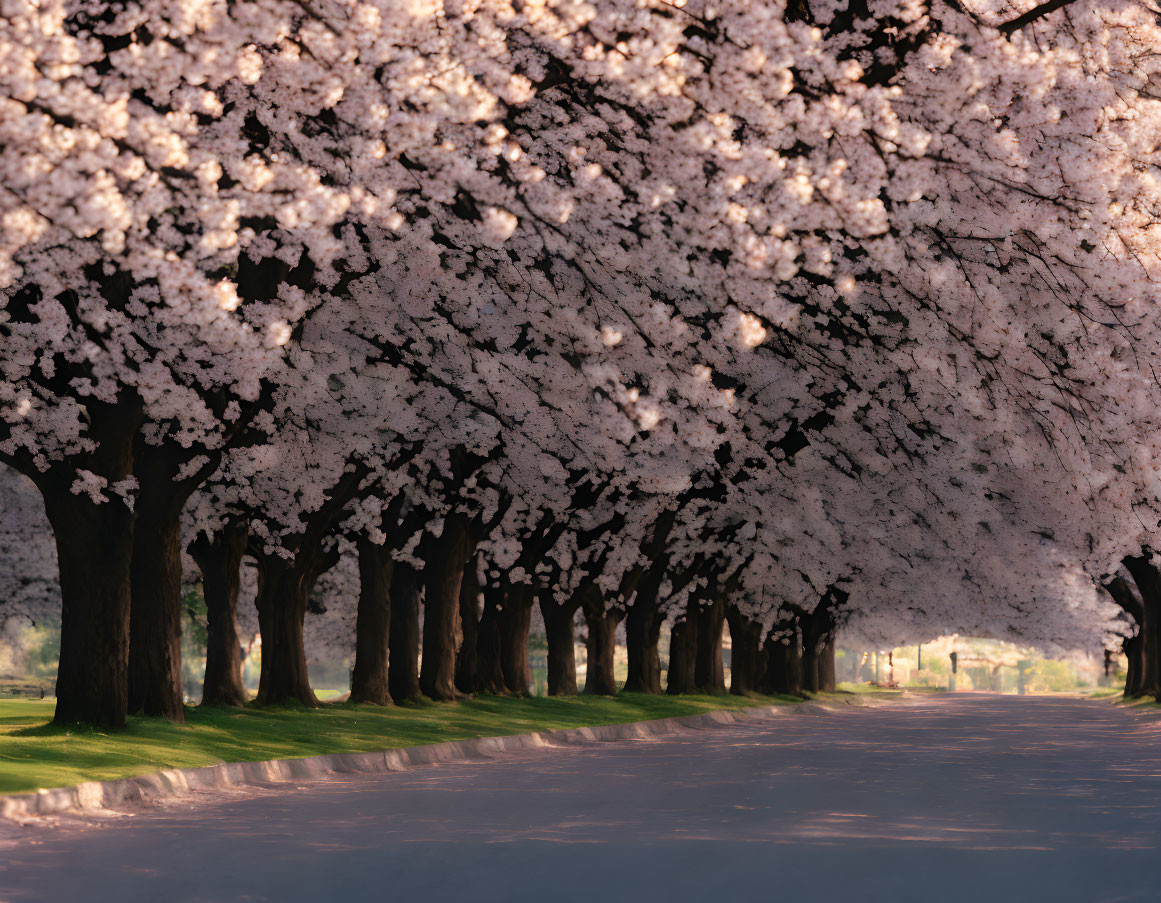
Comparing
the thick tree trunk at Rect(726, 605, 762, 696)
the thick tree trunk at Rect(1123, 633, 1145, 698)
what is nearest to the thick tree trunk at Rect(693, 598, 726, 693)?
the thick tree trunk at Rect(726, 605, 762, 696)

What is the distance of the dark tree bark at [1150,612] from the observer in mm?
49094

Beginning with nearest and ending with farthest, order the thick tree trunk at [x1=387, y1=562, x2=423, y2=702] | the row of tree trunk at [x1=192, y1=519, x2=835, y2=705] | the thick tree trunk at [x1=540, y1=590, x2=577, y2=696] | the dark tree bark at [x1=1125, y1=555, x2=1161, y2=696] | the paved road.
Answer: the paved road < the row of tree trunk at [x1=192, y1=519, x2=835, y2=705] < the thick tree trunk at [x1=387, y1=562, x2=423, y2=702] < the thick tree trunk at [x1=540, y1=590, x2=577, y2=696] < the dark tree bark at [x1=1125, y1=555, x2=1161, y2=696]

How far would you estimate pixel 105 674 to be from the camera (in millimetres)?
20625

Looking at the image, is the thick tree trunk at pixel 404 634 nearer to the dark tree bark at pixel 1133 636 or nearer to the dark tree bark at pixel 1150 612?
the dark tree bark at pixel 1150 612

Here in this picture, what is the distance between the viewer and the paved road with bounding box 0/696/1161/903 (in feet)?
30.9

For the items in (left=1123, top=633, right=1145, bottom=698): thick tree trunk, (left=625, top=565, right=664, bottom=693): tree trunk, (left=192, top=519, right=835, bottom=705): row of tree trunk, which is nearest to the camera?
(left=192, top=519, right=835, bottom=705): row of tree trunk

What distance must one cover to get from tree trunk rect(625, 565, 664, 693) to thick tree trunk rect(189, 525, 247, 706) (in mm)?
18363

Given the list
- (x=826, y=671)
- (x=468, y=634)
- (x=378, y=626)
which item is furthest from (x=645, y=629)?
(x=826, y=671)

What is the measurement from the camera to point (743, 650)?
6184 centimetres

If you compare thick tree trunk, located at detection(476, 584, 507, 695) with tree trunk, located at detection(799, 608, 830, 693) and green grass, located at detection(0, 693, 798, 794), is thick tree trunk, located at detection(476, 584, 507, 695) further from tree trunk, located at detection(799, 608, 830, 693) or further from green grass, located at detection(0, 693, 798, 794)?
tree trunk, located at detection(799, 608, 830, 693)

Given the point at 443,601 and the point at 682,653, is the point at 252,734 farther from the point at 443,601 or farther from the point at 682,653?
the point at 682,653

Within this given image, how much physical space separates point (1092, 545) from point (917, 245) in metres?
20.5

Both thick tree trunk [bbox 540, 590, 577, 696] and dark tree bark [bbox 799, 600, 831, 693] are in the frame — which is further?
dark tree bark [bbox 799, 600, 831, 693]

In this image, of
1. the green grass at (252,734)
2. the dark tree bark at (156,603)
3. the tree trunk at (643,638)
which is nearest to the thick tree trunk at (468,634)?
the green grass at (252,734)
